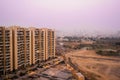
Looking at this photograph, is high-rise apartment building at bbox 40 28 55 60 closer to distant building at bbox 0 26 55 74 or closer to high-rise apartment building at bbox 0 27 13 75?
distant building at bbox 0 26 55 74

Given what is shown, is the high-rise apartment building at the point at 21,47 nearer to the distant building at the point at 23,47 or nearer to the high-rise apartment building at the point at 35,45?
the distant building at the point at 23,47

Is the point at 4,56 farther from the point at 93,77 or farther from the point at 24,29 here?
the point at 93,77

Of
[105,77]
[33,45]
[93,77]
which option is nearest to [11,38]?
[33,45]

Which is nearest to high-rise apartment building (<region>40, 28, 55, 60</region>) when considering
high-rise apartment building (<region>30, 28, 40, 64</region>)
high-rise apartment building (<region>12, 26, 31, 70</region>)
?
high-rise apartment building (<region>30, 28, 40, 64</region>)

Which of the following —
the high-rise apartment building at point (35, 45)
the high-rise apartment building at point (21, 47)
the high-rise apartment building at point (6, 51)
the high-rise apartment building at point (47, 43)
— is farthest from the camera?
the high-rise apartment building at point (47, 43)

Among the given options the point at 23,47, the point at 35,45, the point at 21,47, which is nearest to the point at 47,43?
the point at 35,45

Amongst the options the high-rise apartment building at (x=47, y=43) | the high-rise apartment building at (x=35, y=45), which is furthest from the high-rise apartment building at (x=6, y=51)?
the high-rise apartment building at (x=47, y=43)

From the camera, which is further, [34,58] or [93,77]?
[34,58]
